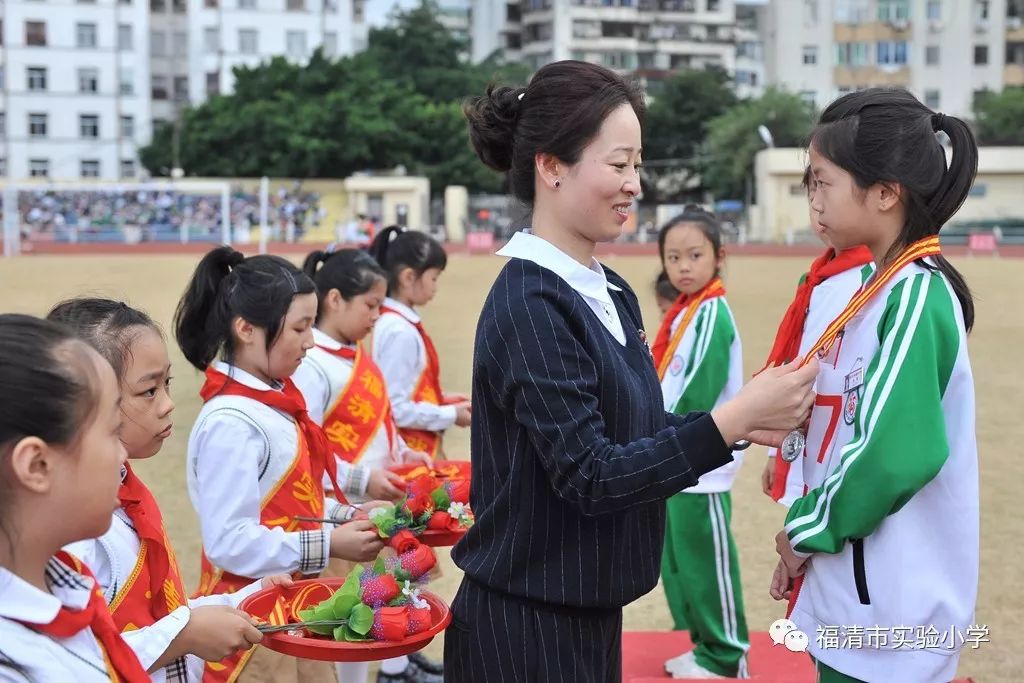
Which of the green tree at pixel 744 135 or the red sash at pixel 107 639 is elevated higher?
the green tree at pixel 744 135

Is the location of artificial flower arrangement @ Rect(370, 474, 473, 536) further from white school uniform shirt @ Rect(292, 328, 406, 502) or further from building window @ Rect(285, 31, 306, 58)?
building window @ Rect(285, 31, 306, 58)

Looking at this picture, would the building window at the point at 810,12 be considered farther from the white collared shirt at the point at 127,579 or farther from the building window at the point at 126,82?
the white collared shirt at the point at 127,579

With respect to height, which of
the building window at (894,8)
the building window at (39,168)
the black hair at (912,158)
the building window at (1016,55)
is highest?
the building window at (894,8)

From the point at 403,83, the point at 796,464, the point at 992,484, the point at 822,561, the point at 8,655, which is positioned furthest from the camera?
the point at 403,83

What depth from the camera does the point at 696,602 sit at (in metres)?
4.14

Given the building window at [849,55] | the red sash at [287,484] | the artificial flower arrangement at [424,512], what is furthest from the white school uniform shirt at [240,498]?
the building window at [849,55]

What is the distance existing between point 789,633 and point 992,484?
562cm

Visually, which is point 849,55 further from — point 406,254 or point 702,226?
point 702,226

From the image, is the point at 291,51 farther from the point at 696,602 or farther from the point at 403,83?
the point at 696,602

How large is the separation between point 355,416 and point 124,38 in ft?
174

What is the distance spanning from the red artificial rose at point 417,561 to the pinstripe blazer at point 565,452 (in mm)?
445

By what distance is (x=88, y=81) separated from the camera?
52406 mm

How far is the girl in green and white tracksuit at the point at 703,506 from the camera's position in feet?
13.5

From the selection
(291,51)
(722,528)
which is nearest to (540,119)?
(722,528)
